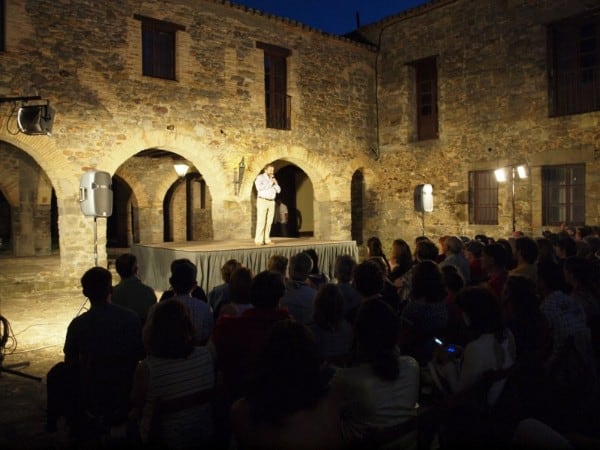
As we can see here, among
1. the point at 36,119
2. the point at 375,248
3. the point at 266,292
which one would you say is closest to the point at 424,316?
the point at 266,292

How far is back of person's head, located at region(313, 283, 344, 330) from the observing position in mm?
3150

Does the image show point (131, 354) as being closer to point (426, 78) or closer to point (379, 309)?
point (379, 309)

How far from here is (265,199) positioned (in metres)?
9.03

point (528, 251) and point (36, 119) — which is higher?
point (36, 119)

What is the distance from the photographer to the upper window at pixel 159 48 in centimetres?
1065

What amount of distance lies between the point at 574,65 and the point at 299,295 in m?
10.0

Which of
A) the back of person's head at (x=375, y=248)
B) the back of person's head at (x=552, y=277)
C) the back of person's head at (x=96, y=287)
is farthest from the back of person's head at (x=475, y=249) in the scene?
the back of person's head at (x=96, y=287)

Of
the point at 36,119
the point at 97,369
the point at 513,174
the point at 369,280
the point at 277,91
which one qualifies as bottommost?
the point at 97,369

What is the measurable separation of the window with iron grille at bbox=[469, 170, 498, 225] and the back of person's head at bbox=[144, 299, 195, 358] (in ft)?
36.2

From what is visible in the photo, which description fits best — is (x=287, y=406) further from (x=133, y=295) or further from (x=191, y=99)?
(x=191, y=99)

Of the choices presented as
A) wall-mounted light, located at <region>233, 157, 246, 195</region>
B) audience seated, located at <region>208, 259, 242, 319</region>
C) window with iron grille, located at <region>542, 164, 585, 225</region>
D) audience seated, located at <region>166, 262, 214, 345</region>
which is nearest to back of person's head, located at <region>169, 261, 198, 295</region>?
audience seated, located at <region>166, 262, 214, 345</region>

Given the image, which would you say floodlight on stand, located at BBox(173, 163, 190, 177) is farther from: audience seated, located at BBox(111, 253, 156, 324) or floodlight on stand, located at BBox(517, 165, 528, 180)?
audience seated, located at BBox(111, 253, 156, 324)

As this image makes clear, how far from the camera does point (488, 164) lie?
1220 centimetres

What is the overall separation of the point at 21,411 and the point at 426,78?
482 inches
